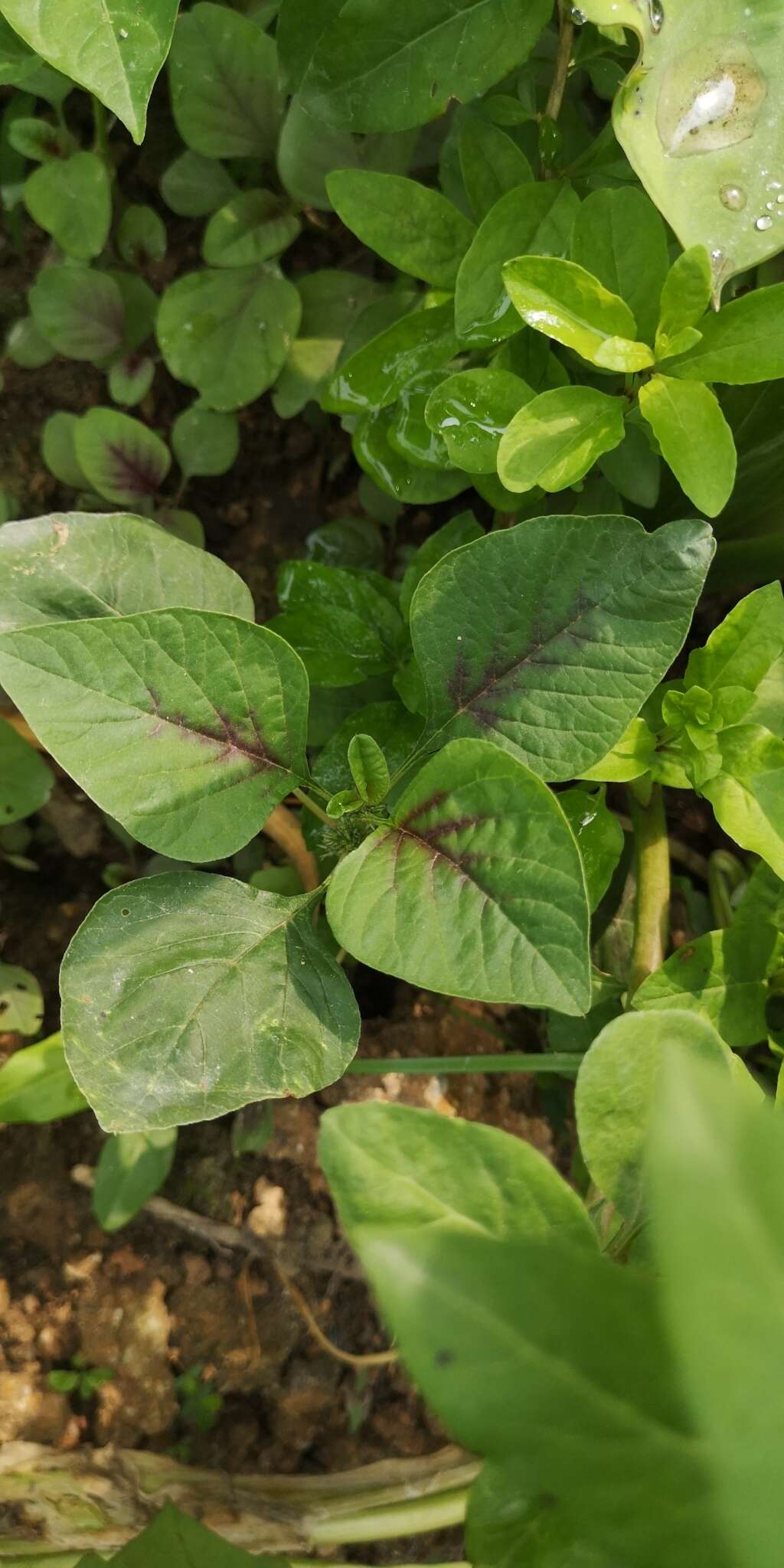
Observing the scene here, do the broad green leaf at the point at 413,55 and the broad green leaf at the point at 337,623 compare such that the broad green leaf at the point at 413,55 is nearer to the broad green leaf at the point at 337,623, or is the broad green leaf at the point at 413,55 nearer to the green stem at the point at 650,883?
the broad green leaf at the point at 337,623

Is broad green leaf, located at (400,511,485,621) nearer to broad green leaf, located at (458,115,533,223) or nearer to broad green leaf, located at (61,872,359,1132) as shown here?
broad green leaf, located at (458,115,533,223)

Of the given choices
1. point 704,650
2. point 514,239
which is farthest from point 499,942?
point 514,239

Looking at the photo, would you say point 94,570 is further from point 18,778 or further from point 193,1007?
point 18,778

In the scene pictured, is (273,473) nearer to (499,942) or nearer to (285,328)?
(285,328)

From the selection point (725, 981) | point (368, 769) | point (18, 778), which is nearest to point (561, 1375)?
point (368, 769)

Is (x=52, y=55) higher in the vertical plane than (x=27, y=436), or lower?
higher
